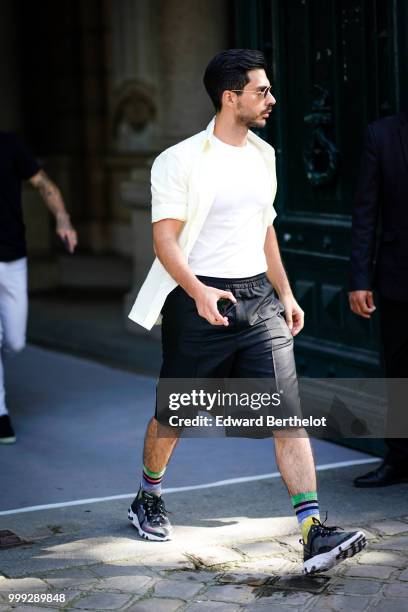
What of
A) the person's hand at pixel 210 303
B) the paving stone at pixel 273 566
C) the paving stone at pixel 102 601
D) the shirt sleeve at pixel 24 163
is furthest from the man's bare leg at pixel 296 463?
the shirt sleeve at pixel 24 163

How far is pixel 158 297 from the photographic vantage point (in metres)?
5.11

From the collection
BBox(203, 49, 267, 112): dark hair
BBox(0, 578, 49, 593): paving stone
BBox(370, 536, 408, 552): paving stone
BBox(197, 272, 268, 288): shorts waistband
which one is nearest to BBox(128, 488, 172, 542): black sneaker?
BBox(0, 578, 49, 593): paving stone

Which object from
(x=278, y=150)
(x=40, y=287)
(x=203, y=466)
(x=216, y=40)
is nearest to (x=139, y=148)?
(x=40, y=287)

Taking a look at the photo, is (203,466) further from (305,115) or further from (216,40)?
(216,40)

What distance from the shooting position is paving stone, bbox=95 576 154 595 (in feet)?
16.0

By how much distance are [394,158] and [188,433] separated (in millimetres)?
2085

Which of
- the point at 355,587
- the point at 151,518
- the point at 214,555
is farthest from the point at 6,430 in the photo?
the point at 355,587

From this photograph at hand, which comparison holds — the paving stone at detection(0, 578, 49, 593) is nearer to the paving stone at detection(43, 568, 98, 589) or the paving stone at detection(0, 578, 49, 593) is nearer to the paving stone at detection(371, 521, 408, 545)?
the paving stone at detection(43, 568, 98, 589)

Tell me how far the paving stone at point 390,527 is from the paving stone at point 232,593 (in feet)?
2.73

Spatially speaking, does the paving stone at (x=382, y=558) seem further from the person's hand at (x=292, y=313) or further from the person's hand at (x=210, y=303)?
the person's hand at (x=210, y=303)

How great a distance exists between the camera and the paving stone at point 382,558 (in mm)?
5058

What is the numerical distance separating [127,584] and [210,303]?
3.44 ft

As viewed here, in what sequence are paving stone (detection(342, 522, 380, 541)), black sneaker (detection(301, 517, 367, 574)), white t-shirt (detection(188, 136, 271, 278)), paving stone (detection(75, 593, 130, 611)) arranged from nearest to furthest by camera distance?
1. paving stone (detection(75, 593, 130, 611))
2. black sneaker (detection(301, 517, 367, 574))
3. white t-shirt (detection(188, 136, 271, 278))
4. paving stone (detection(342, 522, 380, 541))

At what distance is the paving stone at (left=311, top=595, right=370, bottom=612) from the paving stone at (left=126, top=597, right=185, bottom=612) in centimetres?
47
